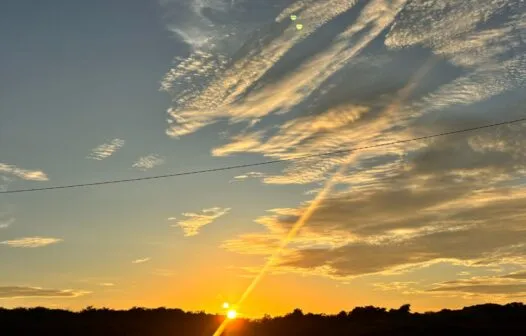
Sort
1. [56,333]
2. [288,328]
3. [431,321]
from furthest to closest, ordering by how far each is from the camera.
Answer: [288,328], [431,321], [56,333]

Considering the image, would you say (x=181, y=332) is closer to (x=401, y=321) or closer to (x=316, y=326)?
(x=316, y=326)

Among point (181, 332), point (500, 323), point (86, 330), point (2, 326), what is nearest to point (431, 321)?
point (500, 323)

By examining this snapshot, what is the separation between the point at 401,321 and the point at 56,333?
69.2ft

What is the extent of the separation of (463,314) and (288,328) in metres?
12.2

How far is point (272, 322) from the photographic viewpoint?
1697 inches

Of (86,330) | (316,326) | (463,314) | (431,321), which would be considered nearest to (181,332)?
(86,330)

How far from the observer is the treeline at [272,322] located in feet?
119

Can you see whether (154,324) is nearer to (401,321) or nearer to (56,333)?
(56,333)

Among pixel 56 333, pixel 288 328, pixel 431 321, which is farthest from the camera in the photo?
pixel 288 328

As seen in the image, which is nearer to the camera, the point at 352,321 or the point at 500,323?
the point at 500,323

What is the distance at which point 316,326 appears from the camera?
4131cm

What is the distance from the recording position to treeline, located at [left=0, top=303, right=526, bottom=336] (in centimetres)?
3634

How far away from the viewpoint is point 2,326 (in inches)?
1421

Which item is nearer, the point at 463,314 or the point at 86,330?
the point at 86,330
